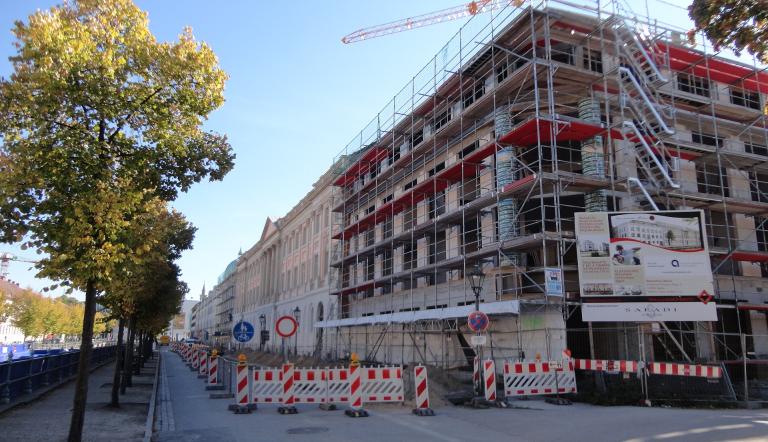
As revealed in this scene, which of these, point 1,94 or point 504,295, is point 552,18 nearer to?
point 504,295

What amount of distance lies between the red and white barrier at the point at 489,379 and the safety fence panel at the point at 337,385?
11.9 feet

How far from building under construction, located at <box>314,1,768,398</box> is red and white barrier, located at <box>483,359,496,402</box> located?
303 centimetres

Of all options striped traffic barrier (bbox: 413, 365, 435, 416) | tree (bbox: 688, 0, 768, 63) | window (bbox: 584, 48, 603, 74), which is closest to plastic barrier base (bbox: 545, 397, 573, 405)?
striped traffic barrier (bbox: 413, 365, 435, 416)

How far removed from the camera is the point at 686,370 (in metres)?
14.8

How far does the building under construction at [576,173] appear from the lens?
64.5 feet

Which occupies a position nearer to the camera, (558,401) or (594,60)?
(558,401)

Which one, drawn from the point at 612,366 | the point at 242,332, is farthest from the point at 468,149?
the point at 242,332

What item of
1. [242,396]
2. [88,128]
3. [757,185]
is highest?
[757,185]

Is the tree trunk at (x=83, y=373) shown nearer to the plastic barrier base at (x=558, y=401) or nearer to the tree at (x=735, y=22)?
the tree at (x=735, y=22)

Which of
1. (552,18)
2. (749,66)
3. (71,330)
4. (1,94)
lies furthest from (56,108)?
(71,330)

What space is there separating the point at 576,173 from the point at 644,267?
4.33m

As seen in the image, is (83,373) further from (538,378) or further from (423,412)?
(538,378)

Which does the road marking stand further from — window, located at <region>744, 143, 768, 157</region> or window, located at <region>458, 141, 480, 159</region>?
window, located at <region>744, 143, 768, 157</region>

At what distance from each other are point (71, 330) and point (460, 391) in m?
85.3
